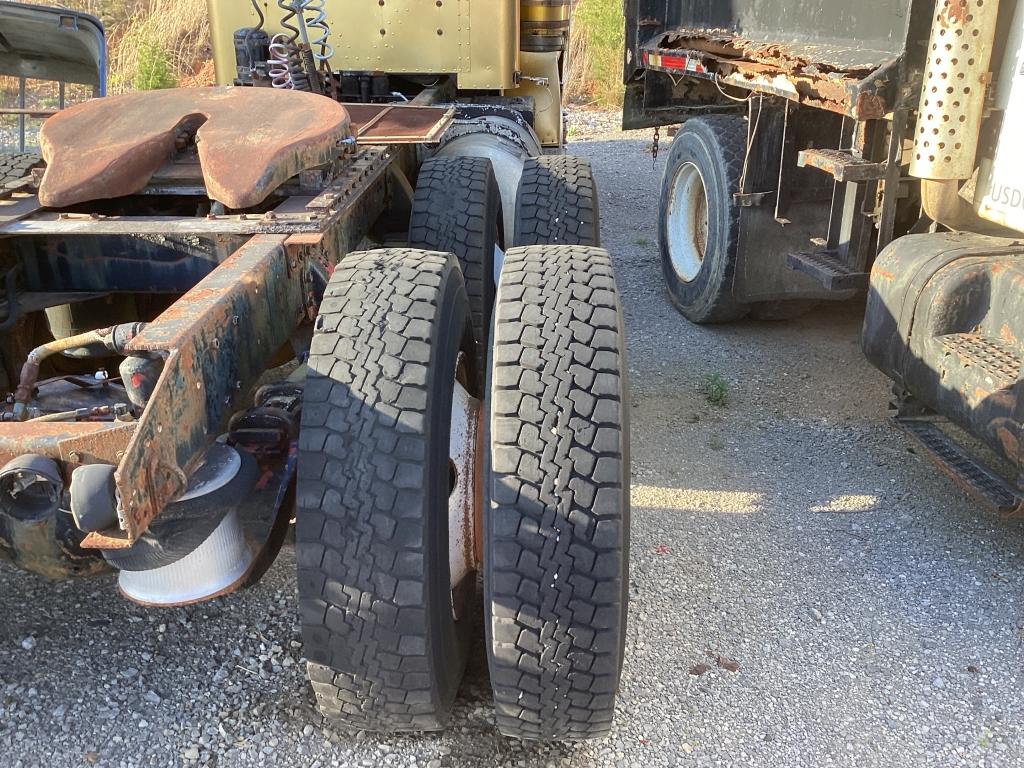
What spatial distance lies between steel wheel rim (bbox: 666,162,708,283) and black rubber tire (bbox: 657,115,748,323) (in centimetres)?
8

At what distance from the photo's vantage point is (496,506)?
2.13m

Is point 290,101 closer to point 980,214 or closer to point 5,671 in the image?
point 5,671

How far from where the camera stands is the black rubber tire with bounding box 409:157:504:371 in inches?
152

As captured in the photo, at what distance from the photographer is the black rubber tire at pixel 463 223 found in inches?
152

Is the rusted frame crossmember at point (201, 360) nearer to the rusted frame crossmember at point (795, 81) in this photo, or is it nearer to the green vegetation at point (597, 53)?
the rusted frame crossmember at point (795, 81)

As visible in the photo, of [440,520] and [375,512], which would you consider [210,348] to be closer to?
[375,512]

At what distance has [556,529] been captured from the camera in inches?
83.7

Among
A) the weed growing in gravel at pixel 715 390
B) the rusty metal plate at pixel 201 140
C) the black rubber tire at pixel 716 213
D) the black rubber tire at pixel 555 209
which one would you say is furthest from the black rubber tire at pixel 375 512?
the black rubber tire at pixel 716 213

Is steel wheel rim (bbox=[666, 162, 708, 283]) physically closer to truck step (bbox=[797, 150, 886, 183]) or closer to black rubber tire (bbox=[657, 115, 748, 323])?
black rubber tire (bbox=[657, 115, 748, 323])

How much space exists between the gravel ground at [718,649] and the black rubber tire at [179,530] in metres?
0.71

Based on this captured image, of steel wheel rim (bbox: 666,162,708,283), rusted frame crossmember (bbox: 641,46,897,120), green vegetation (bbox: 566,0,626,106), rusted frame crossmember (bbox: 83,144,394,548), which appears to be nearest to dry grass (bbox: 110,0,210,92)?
green vegetation (bbox: 566,0,626,106)

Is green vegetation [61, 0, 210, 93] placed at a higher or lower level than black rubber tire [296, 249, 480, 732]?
higher

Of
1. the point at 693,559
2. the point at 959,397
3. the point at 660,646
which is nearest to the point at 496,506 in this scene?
the point at 660,646

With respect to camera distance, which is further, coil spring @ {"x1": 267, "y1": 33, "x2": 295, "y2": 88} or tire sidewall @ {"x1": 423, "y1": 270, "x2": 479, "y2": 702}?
coil spring @ {"x1": 267, "y1": 33, "x2": 295, "y2": 88}
